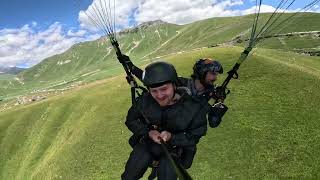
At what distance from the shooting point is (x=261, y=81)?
47.3 meters

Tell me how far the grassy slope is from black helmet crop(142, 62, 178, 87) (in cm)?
2510

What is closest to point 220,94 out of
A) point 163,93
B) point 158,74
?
point 163,93

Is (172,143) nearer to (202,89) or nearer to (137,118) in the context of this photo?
(137,118)

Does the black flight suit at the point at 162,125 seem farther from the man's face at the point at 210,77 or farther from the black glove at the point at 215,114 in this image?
the man's face at the point at 210,77

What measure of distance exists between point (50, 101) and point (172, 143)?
64.5 m

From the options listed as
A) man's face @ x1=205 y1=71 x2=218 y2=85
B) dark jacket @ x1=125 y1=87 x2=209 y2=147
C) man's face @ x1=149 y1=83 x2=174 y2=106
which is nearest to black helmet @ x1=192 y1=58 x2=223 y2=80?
man's face @ x1=205 y1=71 x2=218 y2=85

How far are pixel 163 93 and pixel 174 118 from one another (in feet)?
2.09

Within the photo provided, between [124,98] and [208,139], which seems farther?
[124,98]

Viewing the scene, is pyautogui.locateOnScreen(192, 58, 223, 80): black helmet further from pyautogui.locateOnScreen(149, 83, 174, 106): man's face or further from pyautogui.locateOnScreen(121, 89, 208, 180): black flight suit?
pyautogui.locateOnScreen(149, 83, 174, 106): man's face

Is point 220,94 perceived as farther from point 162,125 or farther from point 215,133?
point 215,133


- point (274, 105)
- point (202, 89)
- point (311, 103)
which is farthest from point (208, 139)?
point (202, 89)

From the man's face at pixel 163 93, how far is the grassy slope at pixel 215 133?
2480 cm

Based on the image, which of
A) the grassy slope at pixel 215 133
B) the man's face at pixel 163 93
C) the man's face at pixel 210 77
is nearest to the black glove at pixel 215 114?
the man's face at pixel 210 77

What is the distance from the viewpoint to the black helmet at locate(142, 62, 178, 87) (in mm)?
8828
